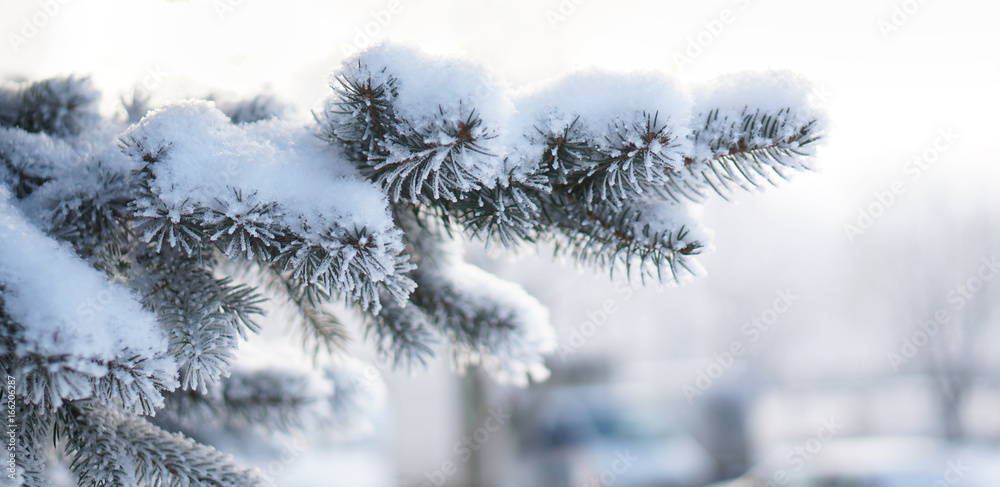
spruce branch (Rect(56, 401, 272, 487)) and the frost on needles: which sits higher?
the frost on needles

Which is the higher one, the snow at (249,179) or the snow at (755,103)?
the snow at (755,103)

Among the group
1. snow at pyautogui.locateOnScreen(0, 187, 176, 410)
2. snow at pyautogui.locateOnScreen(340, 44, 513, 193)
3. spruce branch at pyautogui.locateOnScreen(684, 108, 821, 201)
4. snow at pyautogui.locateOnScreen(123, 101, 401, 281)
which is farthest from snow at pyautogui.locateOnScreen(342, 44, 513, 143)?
snow at pyautogui.locateOnScreen(0, 187, 176, 410)

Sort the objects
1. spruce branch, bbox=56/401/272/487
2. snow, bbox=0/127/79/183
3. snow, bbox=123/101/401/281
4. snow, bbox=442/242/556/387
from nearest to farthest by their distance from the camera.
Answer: snow, bbox=123/101/401/281 < spruce branch, bbox=56/401/272/487 < snow, bbox=0/127/79/183 < snow, bbox=442/242/556/387

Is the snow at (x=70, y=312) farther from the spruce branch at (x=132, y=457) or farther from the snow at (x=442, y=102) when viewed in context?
the snow at (x=442, y=102)

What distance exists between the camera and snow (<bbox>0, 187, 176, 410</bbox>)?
0.68 meters

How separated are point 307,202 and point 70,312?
34 centimetres

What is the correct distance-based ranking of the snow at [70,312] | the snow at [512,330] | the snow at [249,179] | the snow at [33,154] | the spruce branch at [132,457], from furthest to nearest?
the snow at [512,330] → the snow at [33,154] → the spruce branch at [132,457] → the snow at [249,179] → the snow at [70,312]

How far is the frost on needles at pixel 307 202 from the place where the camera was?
743 millimetres

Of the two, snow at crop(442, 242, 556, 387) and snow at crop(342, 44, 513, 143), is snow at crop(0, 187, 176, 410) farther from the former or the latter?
snow at crop(442, 242, 556, 387)

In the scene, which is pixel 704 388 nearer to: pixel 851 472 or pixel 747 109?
pixel 851 472

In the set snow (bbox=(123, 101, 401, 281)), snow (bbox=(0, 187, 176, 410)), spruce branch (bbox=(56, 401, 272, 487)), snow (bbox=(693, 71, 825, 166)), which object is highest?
snow (bbox=(693, 71, 825, 166))


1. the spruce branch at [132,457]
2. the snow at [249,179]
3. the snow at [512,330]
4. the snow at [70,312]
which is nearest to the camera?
the snow at [70,312]

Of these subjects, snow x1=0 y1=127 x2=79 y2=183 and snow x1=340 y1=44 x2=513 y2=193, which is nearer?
snow x1=340 y1=44 x2=513 y2=193

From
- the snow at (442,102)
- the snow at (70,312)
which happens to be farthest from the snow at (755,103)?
the snow at (70,312)
